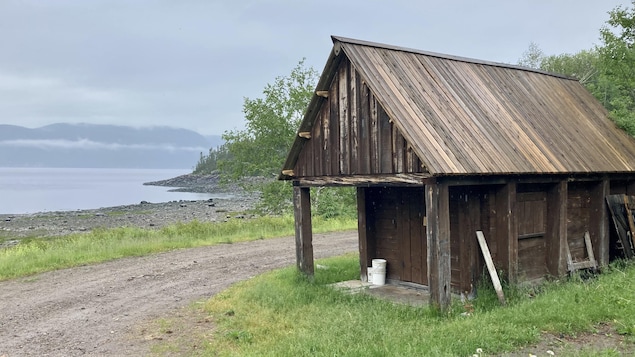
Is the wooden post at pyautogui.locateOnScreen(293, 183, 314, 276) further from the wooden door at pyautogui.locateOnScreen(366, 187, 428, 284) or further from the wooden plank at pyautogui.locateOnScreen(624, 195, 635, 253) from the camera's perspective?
the wooden plank at pyautogui.locateOnScreen(624, 195, 635, 253)

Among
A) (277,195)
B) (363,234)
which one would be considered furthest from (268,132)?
(363,234)

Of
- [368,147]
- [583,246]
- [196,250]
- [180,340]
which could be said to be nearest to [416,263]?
[368,147]

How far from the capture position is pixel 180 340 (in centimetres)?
862

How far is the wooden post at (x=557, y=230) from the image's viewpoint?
36.3 feet

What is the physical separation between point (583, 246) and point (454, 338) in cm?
681

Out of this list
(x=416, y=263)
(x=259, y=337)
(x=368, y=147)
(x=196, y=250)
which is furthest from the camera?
(x=196, y=250)

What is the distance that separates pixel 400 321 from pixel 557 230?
4555 mm

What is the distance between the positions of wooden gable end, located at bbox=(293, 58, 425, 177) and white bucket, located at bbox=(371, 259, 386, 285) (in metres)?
2.52

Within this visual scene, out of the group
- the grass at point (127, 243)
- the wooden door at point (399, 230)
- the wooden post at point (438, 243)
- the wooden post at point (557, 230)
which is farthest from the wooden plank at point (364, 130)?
the grass at point (127, 243)

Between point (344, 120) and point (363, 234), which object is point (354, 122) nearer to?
point (344, 120)

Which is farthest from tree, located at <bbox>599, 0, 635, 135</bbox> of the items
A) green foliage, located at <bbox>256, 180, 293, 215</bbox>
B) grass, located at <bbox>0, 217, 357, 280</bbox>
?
green foliage, located at <bbox>256, 180, 293, 215</bbox>

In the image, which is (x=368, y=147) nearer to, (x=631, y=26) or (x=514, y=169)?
(x=514, y=169)

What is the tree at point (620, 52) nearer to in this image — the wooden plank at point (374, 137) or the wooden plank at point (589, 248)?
the wooden plank at point (589, 248)

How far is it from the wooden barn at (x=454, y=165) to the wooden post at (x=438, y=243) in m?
0.02
